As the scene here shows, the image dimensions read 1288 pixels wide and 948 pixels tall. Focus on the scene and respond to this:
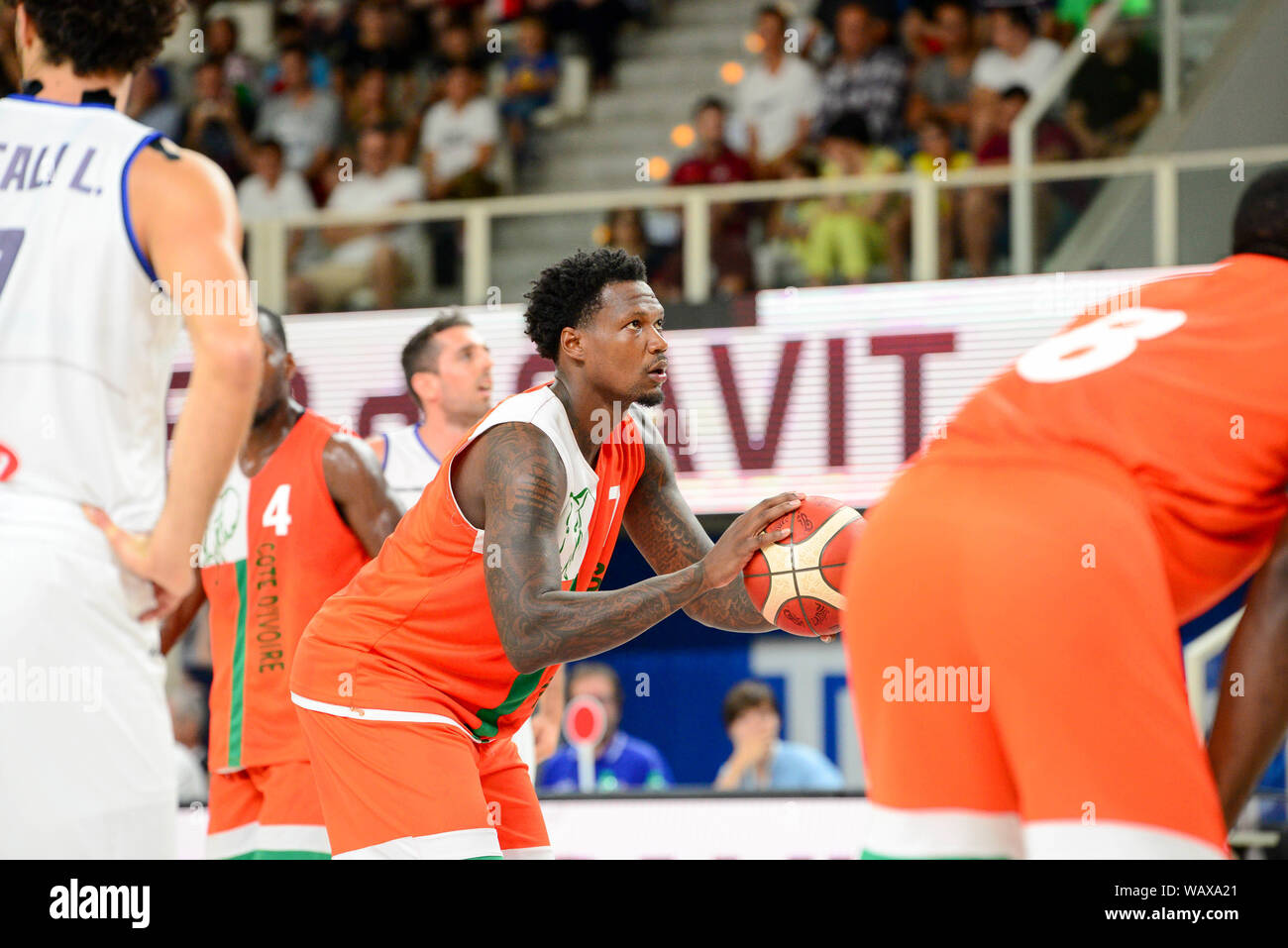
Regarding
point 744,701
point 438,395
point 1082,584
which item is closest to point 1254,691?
point 1082,584

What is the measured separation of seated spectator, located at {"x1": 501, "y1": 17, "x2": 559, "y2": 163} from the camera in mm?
11086

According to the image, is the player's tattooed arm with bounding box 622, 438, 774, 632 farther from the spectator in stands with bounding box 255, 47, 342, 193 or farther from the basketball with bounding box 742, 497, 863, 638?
the spectator in stands with bounding box 255, 47, 342, 193

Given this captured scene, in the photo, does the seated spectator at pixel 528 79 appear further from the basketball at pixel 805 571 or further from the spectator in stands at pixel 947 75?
the basketball at pixel 805 571

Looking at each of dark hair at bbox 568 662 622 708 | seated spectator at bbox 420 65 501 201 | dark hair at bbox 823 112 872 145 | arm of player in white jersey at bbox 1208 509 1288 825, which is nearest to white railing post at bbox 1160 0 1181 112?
dark hair at bbox 823 112 872 145

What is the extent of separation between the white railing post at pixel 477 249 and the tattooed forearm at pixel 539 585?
5.95m

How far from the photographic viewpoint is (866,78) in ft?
32.0

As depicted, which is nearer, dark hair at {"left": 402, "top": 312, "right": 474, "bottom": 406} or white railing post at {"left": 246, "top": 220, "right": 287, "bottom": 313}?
dark hair at {"left": 402, "top": 312, "right": 474, "bottom": 406}

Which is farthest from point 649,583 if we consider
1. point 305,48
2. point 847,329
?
point 305,48

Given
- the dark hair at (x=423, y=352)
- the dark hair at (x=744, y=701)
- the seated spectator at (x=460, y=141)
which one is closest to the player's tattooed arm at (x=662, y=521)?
the dark hair at (x=423, y=352)

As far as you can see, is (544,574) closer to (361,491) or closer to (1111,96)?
(361,491)

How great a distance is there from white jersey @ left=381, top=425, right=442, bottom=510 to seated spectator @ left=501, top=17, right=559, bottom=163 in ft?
19.7

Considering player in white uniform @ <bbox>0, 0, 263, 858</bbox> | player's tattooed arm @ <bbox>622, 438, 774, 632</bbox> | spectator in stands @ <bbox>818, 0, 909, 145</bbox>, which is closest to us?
player in white uniform @ <bbox>0, 0, 263, 858</bbox>

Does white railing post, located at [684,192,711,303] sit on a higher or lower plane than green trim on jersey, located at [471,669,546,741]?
higher

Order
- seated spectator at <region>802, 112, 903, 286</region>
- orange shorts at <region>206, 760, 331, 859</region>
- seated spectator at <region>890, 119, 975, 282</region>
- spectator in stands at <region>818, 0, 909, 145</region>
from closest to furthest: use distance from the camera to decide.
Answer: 1. orange shorts at <region>206, 760, 331, 859</region>
2. seated spectator at <region>890, 119, 975, 282</region>
3. seated spectator at <region>802, 112, 903, 286</region>
4. spectator in stands at <region>818, 0, 909, 145</region>
